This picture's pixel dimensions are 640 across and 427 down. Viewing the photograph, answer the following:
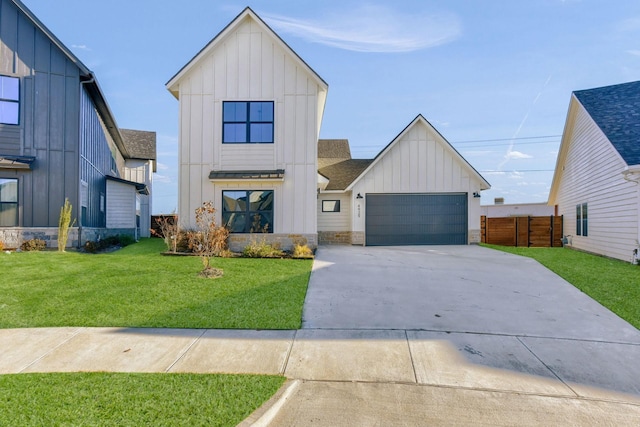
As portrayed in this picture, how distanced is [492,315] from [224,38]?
42.4ft

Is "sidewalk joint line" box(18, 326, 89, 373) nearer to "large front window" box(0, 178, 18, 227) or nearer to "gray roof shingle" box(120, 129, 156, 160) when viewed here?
"large front window" box(0, 178, 18, 227)

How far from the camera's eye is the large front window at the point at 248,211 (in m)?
13.3

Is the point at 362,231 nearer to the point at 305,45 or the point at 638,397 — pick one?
the point at 305,45

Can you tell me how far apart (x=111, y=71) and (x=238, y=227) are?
32.9 feet

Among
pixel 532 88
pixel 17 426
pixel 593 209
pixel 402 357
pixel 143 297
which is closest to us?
pixel 17 426

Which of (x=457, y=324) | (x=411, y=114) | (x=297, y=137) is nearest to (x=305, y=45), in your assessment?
(x=297, y=137)

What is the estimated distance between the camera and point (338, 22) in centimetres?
1263

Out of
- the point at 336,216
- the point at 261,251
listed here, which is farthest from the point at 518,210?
the point at 261,251

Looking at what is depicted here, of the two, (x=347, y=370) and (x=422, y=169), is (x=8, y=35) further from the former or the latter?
(x=422, y=169)

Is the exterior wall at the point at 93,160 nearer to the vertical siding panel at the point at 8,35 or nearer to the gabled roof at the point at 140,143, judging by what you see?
the vertical siding panel at the point at 8,35

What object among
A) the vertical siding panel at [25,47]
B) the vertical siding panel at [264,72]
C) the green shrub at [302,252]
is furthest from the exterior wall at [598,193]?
the vertical siding panel at [25,47]

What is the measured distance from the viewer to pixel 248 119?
1353cm

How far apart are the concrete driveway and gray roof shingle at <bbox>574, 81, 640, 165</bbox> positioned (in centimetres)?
A: 577

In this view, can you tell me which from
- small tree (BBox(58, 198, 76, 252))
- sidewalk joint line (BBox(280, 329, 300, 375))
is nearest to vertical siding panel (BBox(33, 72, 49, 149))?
small tree (BBox(58, 198, 76, 252))
